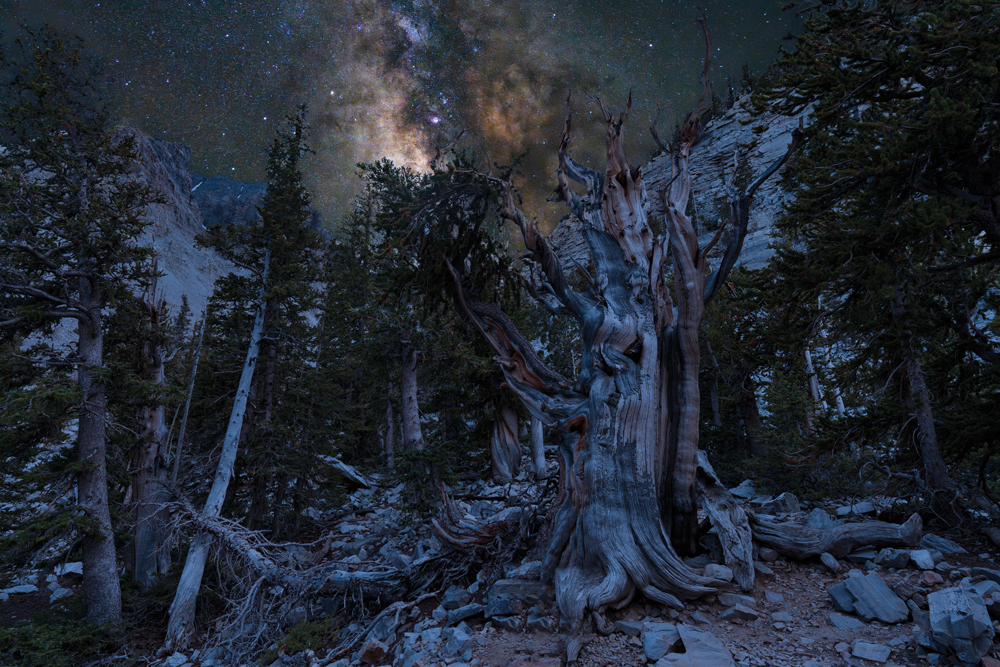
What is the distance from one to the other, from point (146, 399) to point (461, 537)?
854 centimetres

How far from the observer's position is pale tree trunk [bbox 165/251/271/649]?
9.16 meters

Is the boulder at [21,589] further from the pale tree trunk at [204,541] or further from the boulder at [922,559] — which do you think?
the boulder at [922,559]

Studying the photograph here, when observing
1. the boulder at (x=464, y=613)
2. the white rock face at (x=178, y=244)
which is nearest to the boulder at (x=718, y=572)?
the boulder at (x=464, y=613)

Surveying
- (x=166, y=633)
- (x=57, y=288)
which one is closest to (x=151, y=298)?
(x=57, y=288)

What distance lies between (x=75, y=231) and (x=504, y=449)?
1276cm

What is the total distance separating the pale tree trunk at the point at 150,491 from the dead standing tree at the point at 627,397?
31.8ft

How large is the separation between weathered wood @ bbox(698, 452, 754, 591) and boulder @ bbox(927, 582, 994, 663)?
5.39 feet

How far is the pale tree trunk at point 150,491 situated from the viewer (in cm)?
1143

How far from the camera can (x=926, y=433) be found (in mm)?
6230

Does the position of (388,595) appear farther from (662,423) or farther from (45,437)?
(45,437)

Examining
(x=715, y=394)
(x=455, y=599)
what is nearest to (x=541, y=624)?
(x=455, y=599)

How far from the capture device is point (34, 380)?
9609mm

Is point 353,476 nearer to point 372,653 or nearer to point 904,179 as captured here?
point 372,653

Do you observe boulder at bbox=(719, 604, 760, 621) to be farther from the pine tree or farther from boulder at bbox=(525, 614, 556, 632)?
the pine tree
